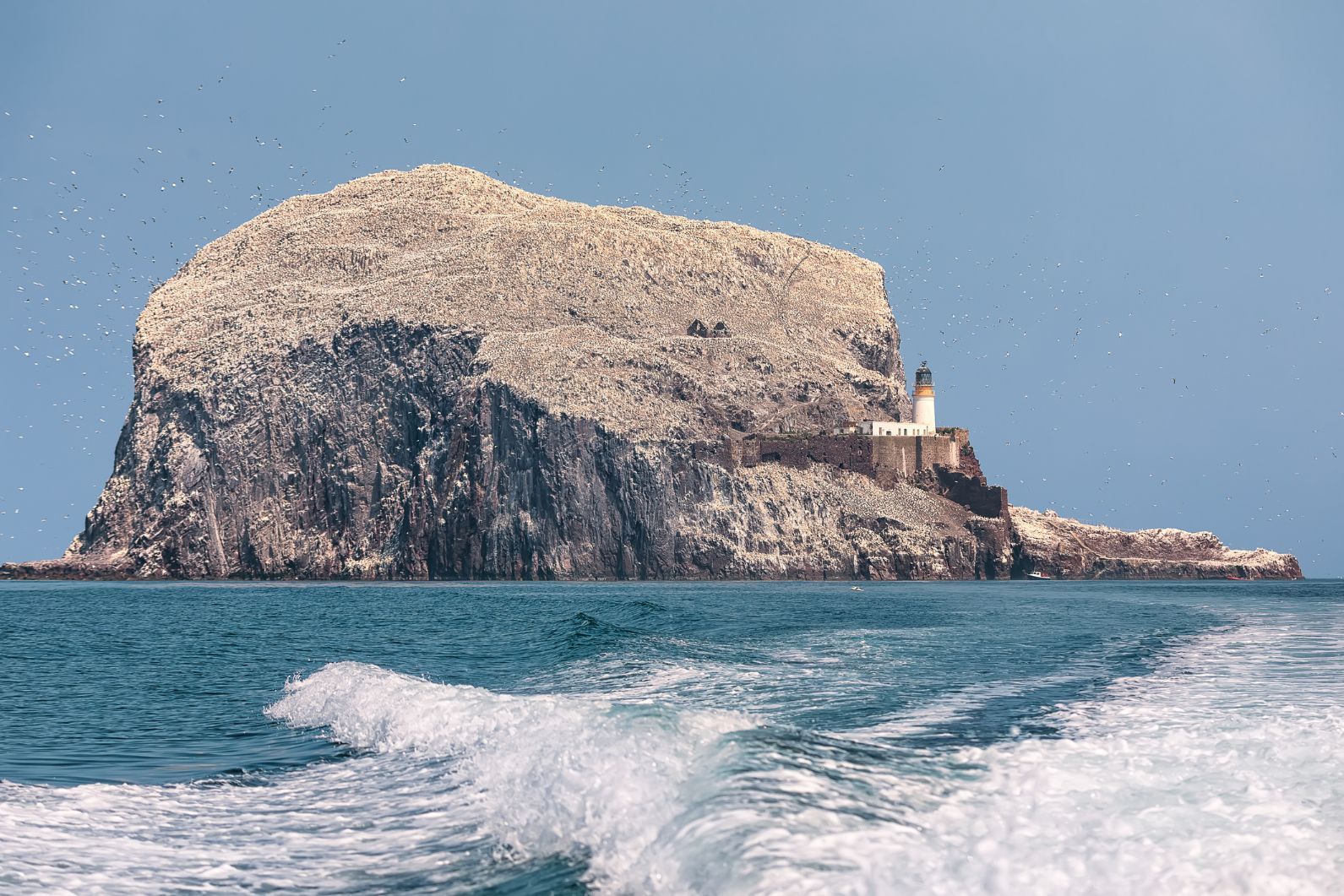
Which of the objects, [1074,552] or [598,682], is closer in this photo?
[598,682]

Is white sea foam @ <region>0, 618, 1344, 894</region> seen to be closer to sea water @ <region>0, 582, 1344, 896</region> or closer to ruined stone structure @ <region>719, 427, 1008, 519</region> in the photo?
sea water @ <region>0, 582, 1344, 896</region>

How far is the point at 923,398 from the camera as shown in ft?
388

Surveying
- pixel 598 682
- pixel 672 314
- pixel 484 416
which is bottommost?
pixel 598 682

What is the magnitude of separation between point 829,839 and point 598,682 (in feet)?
49.6

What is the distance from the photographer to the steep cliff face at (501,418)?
103312 millimetres

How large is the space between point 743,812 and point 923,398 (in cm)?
11074

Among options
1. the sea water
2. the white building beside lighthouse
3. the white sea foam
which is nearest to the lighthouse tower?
the white building beside lighthouse

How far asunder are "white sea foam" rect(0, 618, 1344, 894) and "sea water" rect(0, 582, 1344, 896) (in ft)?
0.13

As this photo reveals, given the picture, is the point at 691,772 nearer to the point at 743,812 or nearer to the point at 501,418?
the point at 743,812

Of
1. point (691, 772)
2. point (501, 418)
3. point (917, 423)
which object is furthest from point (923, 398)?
point (691, 772)

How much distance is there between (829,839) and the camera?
9484 millimetres

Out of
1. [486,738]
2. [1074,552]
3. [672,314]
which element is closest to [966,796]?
[486,738]

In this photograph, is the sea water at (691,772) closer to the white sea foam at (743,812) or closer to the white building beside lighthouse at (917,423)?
the white sea foam at (743,812)

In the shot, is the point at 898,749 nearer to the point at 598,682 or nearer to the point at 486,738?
the point at 486,738
